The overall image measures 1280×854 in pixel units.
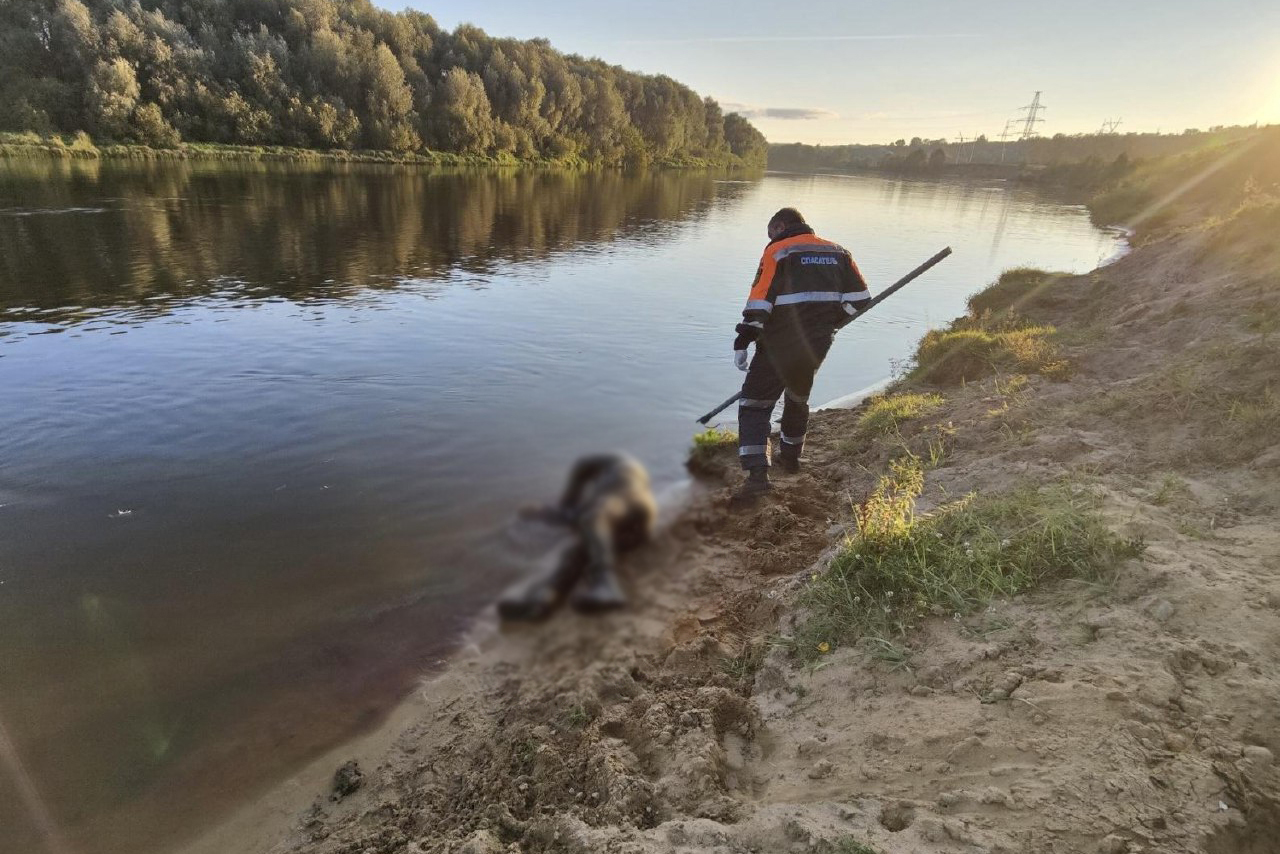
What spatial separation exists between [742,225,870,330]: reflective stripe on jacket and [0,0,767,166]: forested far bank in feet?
185

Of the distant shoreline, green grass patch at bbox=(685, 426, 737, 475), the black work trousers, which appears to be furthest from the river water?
the distant shoreline

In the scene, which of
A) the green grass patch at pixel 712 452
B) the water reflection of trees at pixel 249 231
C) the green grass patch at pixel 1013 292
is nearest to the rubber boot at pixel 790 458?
the green grass patch at pixel 712 452

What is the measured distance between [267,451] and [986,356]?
9.32 metres

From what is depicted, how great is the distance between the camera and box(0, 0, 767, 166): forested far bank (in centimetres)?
4519

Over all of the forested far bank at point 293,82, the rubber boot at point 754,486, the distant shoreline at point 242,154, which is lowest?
the rubber boot at point 754,486

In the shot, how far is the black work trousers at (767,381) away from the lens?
6.21 m

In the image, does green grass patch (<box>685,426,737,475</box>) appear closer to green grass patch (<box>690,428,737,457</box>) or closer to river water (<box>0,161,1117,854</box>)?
green grass patch (<box>690,428,737,457</box>)

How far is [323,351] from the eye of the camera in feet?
34.1

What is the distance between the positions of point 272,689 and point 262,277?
14.4m

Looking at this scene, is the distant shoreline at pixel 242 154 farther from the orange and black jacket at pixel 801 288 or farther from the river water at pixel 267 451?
the orange and black jacket at pixel 801 288

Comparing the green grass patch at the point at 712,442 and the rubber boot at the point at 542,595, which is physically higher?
the green grass patch at the point at 712,442

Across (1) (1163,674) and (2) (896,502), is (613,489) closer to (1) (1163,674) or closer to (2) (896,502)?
(2) (896,502)

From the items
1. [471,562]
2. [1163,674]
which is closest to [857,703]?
[1163,674]

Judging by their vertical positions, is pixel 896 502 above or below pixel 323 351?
above
